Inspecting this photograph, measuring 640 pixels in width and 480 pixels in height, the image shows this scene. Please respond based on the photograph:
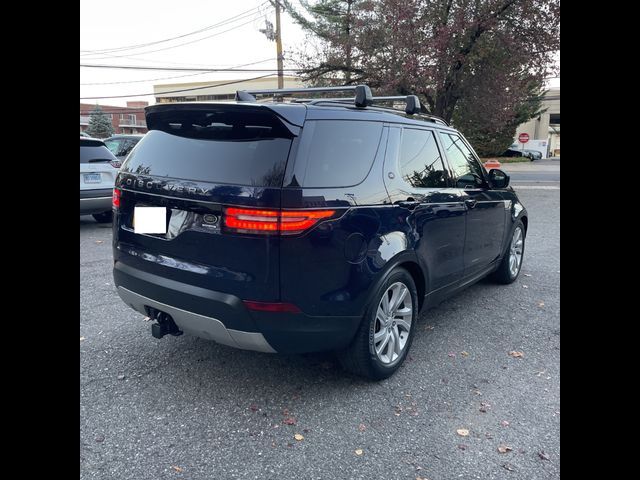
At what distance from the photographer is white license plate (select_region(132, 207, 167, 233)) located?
3.01m

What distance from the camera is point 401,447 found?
2.69 m

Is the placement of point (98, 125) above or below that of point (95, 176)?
above

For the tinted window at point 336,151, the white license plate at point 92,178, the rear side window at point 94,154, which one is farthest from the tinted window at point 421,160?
the rear side window at point 94,154

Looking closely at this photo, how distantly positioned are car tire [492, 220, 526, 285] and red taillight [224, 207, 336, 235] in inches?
138

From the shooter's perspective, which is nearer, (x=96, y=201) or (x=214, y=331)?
(x=214, y=331)

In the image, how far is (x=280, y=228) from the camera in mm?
2676

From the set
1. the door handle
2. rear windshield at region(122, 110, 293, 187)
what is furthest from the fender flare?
rear windshield at region(122, 110, 293, 187)

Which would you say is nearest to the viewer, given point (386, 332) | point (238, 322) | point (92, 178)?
point (238, 322)

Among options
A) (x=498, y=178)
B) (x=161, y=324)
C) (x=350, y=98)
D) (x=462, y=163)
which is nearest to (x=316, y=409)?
(x=161, y=324)

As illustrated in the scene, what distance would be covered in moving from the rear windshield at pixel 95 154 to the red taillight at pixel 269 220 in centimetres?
670

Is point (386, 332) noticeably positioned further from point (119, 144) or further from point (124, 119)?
point (124, 119)

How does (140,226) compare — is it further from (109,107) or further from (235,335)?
(109,107)

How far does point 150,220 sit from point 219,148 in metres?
0.64
